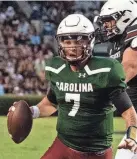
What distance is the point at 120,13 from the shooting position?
16.8 ft

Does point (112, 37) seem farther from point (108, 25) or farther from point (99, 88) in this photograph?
point (99, 88)

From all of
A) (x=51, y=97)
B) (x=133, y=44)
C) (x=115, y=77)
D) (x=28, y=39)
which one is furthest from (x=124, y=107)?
(x=28, y=39)

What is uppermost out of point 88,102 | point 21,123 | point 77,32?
point 77,32

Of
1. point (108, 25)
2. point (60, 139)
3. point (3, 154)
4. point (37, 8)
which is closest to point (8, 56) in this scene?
point (37, 8)

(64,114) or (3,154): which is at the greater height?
(64,114)

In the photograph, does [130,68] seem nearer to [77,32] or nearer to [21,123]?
[77,32]

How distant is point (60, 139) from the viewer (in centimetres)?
399

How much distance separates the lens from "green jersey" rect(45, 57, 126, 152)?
3828 millimetres

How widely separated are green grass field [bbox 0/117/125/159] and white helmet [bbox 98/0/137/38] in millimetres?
2841

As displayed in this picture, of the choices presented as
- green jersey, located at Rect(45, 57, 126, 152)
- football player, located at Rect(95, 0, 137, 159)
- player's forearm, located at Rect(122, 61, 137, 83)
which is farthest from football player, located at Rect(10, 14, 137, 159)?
football player, located at Rect(95, 0, 137, 159)

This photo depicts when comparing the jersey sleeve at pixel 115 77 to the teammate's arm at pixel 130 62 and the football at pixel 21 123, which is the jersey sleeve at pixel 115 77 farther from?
the teammate's arm at pixel 130 62

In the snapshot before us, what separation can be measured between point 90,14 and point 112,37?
12845 mm

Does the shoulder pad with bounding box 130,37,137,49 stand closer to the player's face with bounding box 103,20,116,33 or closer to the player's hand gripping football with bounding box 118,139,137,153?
the player's face with bounding box 103,20,116,33

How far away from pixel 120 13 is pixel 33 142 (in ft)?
13.4
